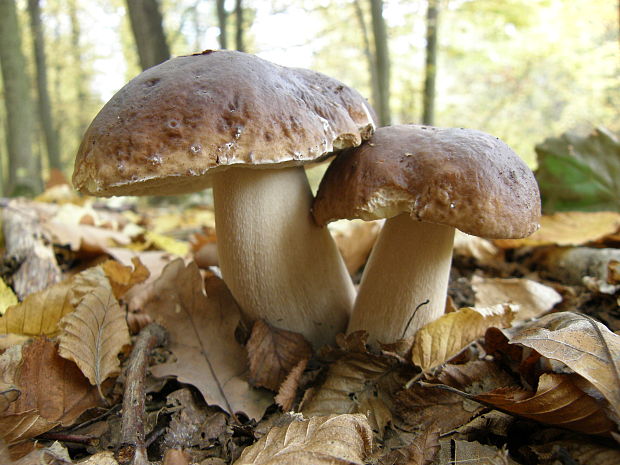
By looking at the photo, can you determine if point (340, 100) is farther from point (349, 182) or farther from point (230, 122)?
point (230, 122)

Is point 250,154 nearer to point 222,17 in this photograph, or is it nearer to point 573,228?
point 573,228

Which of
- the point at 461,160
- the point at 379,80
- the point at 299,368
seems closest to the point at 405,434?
the point at 299,368

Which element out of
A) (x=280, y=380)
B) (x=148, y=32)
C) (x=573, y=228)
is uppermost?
(x=148, y=32)

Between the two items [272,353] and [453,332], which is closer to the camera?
[453,332]

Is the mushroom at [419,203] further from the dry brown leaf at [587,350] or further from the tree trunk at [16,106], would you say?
the tree trunk at [16,106]

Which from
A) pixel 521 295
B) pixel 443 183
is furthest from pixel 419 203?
pixel 521 295
